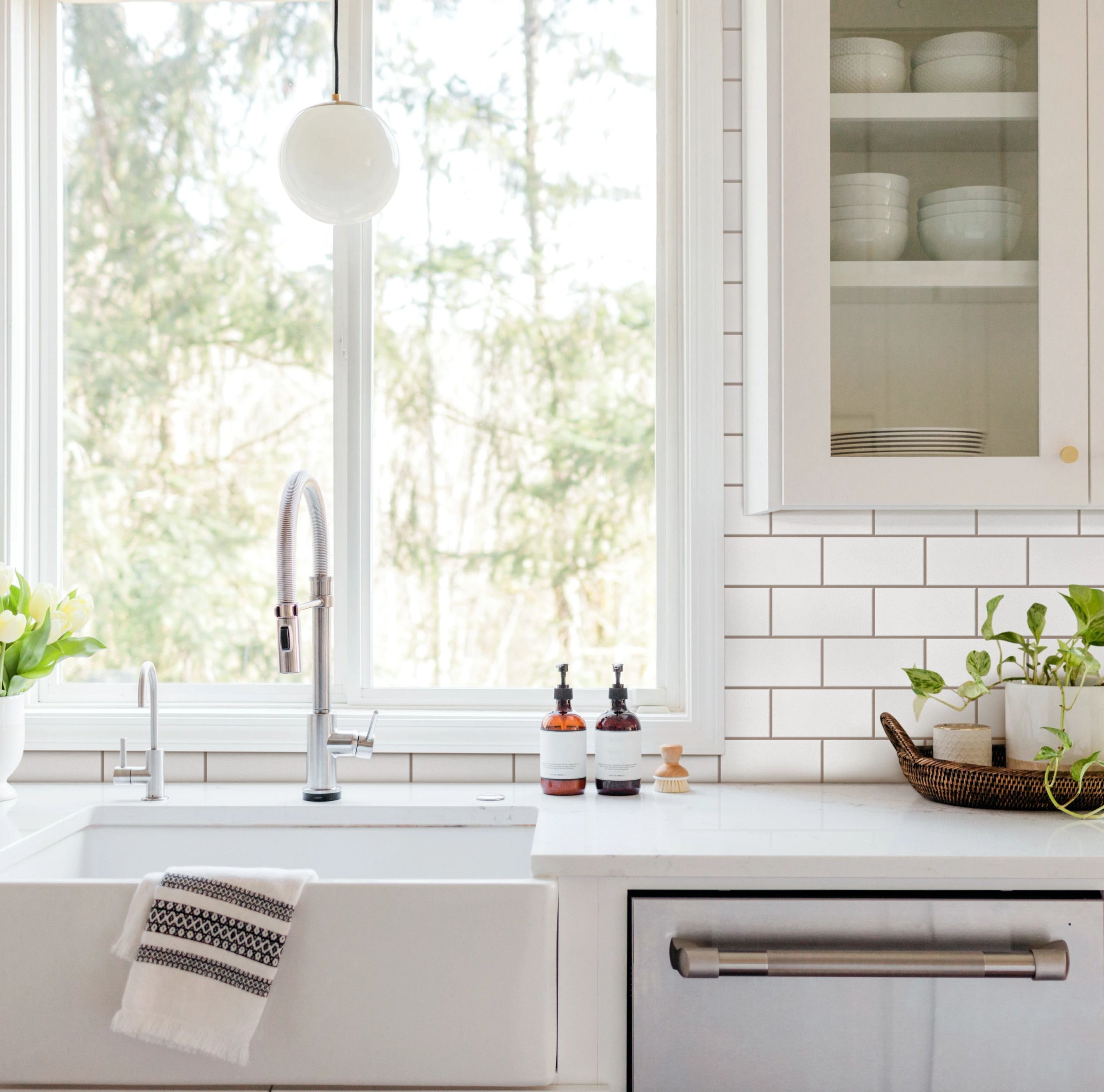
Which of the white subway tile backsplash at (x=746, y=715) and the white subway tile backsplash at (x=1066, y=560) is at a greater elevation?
the white subway tile backsplash at (x=1066, y=560)

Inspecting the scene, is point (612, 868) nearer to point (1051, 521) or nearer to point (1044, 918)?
point (1044, 918)

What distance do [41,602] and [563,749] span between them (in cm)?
86

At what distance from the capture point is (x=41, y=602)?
1574 mm

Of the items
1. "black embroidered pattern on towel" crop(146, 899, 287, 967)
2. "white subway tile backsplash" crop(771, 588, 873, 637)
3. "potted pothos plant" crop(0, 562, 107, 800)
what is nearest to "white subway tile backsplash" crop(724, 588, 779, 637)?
"white subway tile backsplash" crop(771, 588, 873, 637)

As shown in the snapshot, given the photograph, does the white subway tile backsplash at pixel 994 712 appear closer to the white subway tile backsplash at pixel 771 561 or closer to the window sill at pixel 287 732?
the white subway tile backsplash at pixel 771 561

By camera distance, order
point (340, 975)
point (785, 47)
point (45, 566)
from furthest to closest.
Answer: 1. point (45, 566)
2. point (785, 47)
3. point (340, 975)

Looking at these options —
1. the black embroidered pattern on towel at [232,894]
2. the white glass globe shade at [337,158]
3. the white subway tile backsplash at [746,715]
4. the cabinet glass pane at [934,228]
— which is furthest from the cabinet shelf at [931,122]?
the black embroidered pattern on towel at [232,894]

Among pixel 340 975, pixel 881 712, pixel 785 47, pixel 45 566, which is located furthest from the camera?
pixel 45 566

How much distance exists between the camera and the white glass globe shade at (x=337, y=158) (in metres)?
1.50

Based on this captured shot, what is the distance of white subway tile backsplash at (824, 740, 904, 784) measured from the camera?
5.71 ft

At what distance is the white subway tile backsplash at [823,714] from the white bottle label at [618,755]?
310mm

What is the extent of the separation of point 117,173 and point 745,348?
1.22 meters

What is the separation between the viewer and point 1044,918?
119cm

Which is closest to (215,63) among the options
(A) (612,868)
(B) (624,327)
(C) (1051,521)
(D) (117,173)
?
(D) (117,173)
